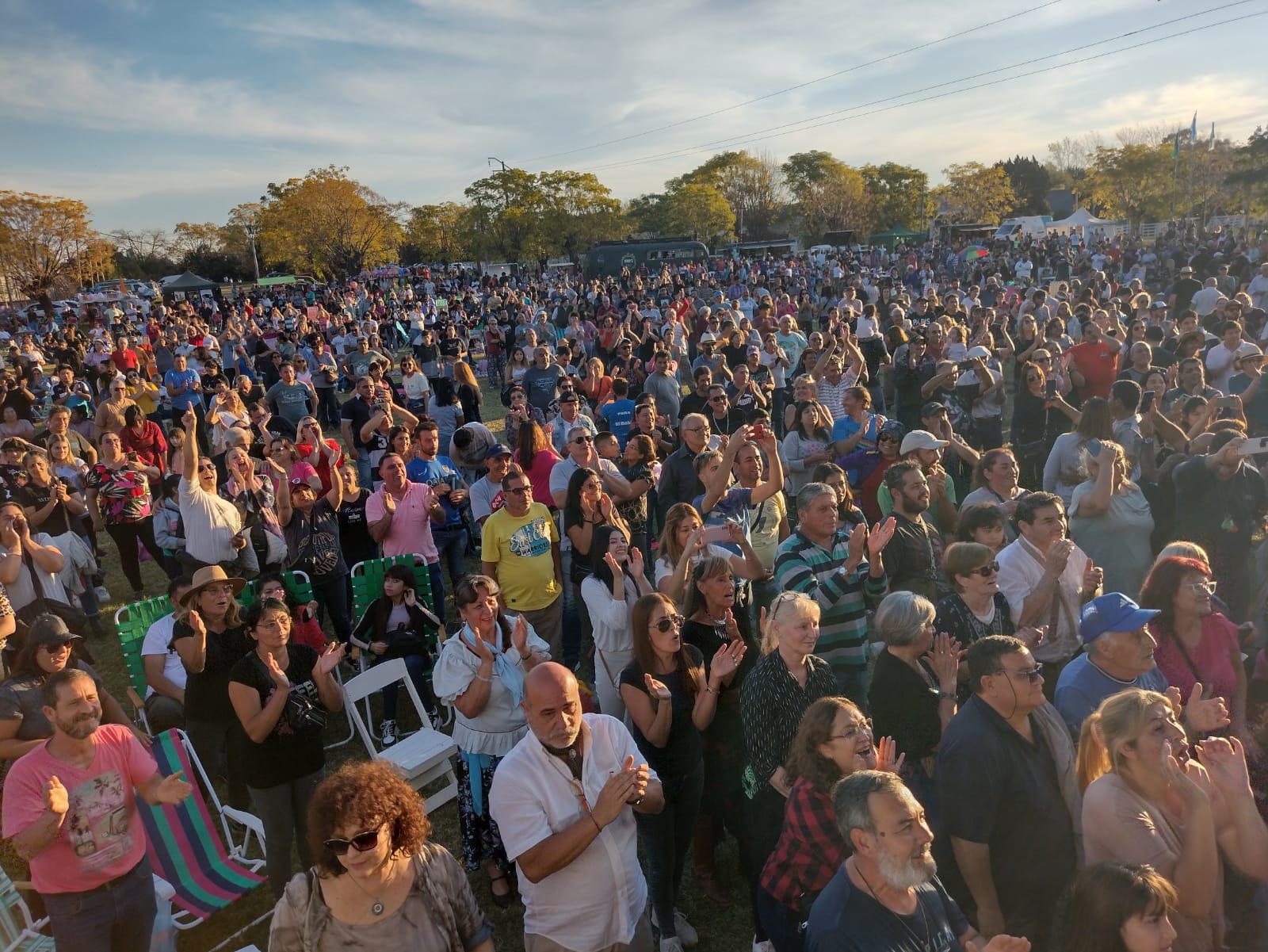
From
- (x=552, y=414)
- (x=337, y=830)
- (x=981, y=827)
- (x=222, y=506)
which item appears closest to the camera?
(x=337, y=830)

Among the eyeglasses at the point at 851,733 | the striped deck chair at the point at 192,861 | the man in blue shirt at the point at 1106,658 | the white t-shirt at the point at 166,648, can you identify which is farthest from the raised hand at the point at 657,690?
the white t-shirt at the point at 166,648

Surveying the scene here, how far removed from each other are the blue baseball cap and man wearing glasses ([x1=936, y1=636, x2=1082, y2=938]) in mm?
547

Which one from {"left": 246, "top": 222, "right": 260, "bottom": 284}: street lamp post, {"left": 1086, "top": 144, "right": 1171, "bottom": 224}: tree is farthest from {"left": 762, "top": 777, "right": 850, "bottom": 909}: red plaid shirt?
{"left": 246, "top": 222, "right": 260, "bottom": 284}: street lamp post

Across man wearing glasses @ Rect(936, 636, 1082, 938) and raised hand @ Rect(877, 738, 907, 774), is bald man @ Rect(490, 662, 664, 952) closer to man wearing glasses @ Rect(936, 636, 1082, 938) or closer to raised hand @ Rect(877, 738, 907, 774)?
raised hand @ Rect(877, 738, 907, 774)

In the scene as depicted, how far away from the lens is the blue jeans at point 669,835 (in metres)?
3.39

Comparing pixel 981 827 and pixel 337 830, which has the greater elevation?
pixel 337 830

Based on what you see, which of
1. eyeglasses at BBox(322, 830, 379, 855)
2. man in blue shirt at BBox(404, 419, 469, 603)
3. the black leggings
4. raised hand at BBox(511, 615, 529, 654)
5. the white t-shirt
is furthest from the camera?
the black leggings

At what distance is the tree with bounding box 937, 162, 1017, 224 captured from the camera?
72.8 metres

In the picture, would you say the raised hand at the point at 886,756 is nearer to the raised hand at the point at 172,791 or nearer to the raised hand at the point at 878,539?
the raised hand at the point at 878,539

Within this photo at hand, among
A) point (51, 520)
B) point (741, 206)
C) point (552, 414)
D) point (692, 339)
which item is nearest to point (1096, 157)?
point (741, 206)

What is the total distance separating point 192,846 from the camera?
3992 millimetres

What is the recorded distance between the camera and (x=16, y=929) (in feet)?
11.3

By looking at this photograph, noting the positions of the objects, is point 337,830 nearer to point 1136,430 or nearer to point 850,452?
point 850,452

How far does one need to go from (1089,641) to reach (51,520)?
746 centimetres
